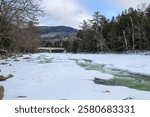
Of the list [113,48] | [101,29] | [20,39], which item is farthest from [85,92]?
[101,29]

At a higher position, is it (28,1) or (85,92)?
(28,1)

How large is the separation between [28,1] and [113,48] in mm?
48267

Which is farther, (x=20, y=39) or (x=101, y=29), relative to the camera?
(x=101, y=29)

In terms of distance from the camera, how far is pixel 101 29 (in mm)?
81750

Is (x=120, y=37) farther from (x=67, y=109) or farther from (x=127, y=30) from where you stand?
(x=67, y=109)

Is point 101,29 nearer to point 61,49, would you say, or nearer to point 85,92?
point 61,49

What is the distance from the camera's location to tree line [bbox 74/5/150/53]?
193 feet

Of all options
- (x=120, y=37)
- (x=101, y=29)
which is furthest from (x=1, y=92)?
(x=101, y=29)

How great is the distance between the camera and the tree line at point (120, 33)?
193 feet

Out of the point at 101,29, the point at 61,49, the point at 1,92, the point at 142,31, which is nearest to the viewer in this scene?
the point at 1,92

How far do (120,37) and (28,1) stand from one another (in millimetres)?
43690

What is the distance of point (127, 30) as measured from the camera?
216 ft

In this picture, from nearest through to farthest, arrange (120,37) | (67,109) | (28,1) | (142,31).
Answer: (67,109)
(28,1)
(142,31)
(120,37)

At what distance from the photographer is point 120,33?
227ft
